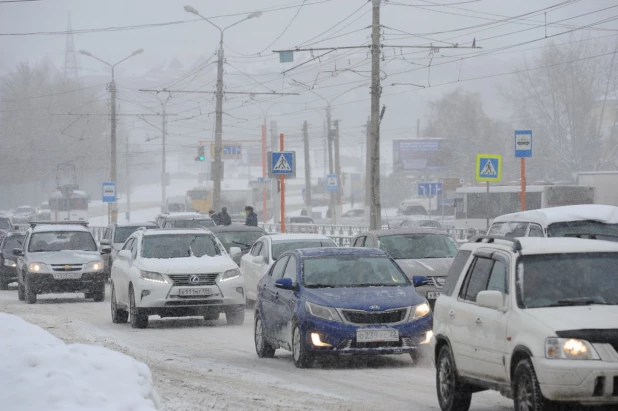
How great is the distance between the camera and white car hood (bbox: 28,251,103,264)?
83.5ft

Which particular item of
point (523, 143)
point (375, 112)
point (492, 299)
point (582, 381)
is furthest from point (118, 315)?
point (582, 381)

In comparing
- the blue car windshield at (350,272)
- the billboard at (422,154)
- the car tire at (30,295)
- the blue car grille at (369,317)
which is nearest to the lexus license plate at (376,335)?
the blue car grille at (369,317)

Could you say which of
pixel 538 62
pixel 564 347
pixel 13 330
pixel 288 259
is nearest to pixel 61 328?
pixel 288 259

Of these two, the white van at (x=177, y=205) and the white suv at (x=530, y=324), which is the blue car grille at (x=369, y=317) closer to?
the white suv at (x=530, y=324)

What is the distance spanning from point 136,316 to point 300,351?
20.2ft

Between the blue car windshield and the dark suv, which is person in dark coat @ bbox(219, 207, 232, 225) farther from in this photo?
the blue car windshield

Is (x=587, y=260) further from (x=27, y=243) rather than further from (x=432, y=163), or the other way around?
(x=432, y=163)

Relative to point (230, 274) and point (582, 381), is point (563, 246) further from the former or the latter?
point (230, 274)

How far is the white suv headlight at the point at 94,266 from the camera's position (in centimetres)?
2550

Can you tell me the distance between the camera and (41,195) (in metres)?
126

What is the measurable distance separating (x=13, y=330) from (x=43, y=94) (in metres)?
112

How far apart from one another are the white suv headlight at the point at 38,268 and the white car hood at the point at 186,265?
681cm

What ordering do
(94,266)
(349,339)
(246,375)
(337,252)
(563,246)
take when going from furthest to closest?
1. (94,266)
2. (337,252)
3. (349,339)
4. (246,375)
5. (563,246)

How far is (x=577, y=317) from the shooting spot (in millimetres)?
7938
